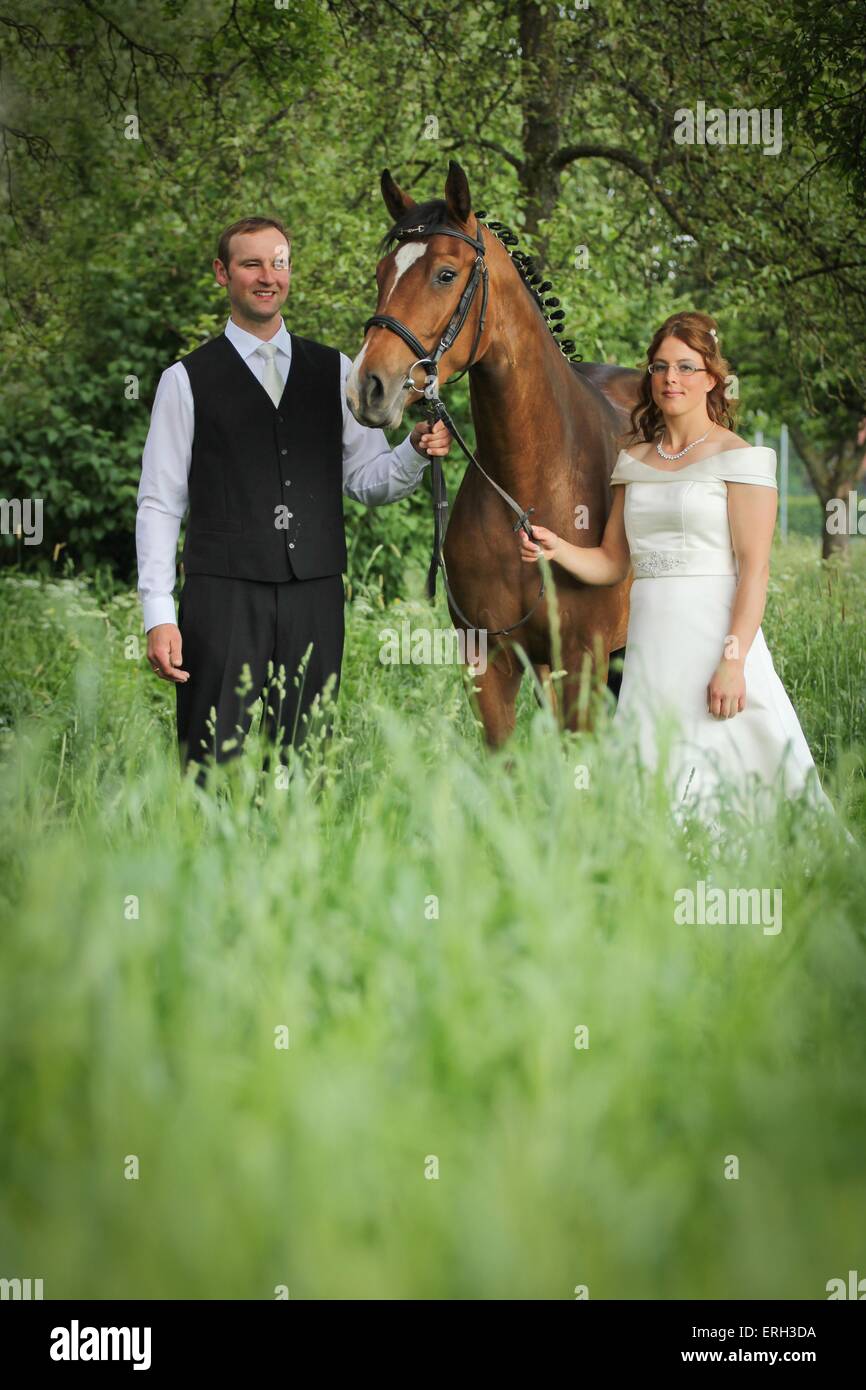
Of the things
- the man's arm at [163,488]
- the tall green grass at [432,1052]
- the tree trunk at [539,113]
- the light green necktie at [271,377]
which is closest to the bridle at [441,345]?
the light green necktie at [271,377]

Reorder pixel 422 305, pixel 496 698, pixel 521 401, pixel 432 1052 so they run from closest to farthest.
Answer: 1. pixel 432 1052
2. pixel 422 305
3. pixel 521 401
4. pixel 496 698

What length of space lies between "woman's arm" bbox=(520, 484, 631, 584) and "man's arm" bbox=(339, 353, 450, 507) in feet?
1.34

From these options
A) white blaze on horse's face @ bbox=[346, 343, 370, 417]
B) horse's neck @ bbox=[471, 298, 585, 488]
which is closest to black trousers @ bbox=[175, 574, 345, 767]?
white blaze on horse's face @ bbox=[346, 343, 370, 417]

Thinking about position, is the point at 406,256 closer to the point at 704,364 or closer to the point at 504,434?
the point at 504,434

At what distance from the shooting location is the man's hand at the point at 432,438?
153 inches

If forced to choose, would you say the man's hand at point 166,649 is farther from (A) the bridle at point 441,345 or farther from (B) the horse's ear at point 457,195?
(B) the horse's ear at point 457,195

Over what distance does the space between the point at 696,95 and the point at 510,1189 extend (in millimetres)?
A: 7683

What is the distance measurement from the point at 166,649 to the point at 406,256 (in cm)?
132

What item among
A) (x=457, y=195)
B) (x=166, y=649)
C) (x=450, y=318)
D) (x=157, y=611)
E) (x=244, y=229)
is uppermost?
(x=457, y=195)

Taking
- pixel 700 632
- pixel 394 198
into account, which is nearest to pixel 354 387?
pixel 394 198

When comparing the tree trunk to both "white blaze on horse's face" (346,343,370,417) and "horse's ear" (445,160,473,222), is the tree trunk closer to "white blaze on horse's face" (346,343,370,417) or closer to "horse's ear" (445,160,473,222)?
"horse's ear" (445,160,473,222)

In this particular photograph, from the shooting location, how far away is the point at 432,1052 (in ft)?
6.74

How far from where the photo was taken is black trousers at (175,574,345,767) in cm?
392
